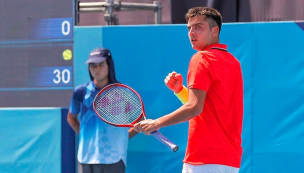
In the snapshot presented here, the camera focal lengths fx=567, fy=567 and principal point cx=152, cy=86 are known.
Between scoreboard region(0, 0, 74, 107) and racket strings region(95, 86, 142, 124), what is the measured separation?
1.00m

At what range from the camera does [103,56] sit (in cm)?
488

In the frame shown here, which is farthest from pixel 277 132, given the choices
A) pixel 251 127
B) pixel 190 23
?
pixel 190 23

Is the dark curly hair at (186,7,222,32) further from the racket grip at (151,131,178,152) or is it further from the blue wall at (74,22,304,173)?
the blue wall at (74,22,304,173)

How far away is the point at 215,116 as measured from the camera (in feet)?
10.00

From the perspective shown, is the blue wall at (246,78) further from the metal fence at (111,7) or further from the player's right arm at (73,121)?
the metal fence at (111,7)

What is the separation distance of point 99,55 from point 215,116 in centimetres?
204

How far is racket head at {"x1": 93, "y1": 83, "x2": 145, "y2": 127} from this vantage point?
4164mm

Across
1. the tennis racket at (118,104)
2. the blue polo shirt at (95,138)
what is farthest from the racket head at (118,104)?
the blue polo shirt at (95,138)

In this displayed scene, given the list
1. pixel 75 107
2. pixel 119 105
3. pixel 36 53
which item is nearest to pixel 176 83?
pixel 119 105

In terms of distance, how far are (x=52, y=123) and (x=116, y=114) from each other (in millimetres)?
1176

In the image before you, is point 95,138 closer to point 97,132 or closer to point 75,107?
point 97,132

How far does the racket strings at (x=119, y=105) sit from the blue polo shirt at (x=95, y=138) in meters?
0.52

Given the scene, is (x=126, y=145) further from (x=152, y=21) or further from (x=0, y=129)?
(x=152, y=21)

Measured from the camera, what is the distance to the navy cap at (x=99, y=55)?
4.82 m
